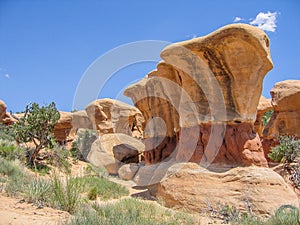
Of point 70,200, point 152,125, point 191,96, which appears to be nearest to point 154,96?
point 152,125

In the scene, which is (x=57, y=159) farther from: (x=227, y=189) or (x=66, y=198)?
(x=66, y=198)

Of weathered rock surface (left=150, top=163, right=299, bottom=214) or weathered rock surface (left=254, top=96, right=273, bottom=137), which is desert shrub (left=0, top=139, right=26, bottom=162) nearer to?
weathered rock surface (left=150, top=163, right=299, bottom=214)

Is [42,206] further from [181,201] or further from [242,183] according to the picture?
[242,183]

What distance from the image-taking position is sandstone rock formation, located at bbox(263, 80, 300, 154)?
57.3 feet

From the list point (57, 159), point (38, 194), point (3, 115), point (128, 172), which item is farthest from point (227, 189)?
point (3, 115)

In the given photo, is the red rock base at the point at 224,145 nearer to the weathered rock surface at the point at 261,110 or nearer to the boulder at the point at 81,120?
the weathered rock surface at the point at 261,110

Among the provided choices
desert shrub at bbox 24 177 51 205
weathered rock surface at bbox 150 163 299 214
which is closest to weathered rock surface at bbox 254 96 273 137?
weathered rock surface at bbox 150 163 299 214

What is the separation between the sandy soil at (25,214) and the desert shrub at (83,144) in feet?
47.5

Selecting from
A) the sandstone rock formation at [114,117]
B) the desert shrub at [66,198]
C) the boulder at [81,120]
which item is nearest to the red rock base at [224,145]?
the desert shrub at [66,198]

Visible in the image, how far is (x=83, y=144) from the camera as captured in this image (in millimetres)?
21609

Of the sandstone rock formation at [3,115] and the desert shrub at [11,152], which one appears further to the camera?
the sandstone rock formation at [3,115]

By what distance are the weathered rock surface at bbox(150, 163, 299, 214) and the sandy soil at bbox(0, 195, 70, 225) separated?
4.19m

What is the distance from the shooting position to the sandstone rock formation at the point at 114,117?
2462 centimetres

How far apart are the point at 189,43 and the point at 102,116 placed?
1783 cm
